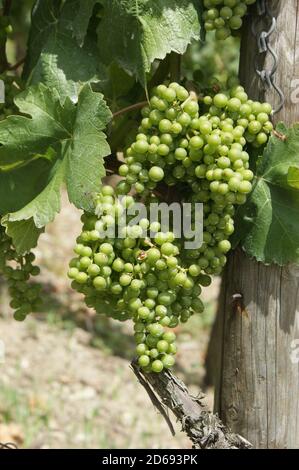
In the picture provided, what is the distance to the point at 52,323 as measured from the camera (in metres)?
4.66

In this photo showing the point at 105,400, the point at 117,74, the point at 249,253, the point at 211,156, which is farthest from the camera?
the point at 105,400

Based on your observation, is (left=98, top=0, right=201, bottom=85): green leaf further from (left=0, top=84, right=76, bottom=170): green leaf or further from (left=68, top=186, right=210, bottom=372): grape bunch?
(left=68, top=186, right=210, bottom=372): grape bunch

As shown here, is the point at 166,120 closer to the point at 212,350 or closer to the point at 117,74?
the point at 117,74

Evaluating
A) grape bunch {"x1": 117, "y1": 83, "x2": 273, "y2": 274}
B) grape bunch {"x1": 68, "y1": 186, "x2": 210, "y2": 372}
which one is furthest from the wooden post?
grape bunch {"x1": 68, "y1": 186, "x2": 210, "y2": 372}

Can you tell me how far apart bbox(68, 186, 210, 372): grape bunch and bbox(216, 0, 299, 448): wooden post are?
0.23m

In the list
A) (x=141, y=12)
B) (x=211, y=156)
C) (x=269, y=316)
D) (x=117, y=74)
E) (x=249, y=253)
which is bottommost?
(x=269, y=316)

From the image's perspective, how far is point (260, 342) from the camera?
2.13 metres

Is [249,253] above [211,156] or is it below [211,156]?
below

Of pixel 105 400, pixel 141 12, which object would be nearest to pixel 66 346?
pixel 105 400

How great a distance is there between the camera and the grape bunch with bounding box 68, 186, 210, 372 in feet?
6.27

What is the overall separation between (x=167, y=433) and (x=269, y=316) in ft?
6.02

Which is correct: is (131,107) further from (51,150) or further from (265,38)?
(265,38)

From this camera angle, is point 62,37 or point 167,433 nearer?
point 62,37

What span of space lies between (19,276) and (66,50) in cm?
69
